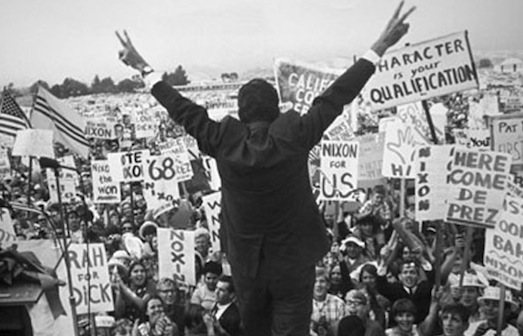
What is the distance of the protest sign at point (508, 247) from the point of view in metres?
3.58

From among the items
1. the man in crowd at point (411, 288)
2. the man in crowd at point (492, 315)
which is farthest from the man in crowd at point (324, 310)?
the man in crowd at point (492, 315)

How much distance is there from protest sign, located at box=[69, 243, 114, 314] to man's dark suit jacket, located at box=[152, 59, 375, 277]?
6.33ft

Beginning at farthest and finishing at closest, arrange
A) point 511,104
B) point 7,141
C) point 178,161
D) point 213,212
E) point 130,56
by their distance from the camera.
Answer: point 511,104
point 7,141
point 178,161
point 213,212
point 130,56

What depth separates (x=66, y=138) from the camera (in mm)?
4730

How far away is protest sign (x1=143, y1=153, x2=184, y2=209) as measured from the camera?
5801 millimetres

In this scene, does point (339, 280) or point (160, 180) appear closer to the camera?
point (339, 280)

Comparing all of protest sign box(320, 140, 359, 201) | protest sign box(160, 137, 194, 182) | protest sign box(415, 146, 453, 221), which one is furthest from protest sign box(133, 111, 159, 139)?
protest sign box(415, 146, 453, 221)

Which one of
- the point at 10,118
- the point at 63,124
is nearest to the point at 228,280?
the point at 63,124

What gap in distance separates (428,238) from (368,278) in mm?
1348

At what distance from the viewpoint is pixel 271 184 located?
222cm

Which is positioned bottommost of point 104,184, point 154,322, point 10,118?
point 154,322

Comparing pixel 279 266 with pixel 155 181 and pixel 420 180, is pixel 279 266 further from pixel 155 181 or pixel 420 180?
pixel 155 181

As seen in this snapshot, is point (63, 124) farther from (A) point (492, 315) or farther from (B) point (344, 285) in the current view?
(A) point (492, 315)

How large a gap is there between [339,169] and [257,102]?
283 centimetres
